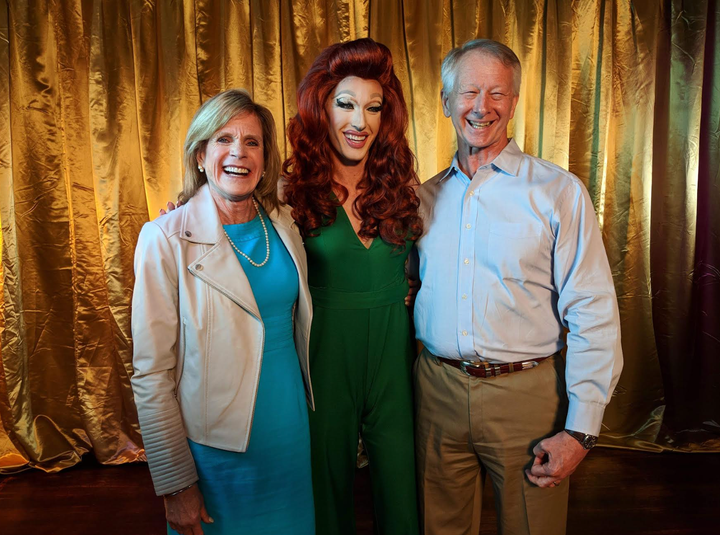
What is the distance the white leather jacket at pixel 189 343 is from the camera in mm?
1360

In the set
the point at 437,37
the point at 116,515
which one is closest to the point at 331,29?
the point at 437,37

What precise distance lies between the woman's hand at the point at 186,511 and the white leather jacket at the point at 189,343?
38 mm

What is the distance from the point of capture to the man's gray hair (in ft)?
5.48

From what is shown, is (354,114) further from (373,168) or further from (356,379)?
(356,379)

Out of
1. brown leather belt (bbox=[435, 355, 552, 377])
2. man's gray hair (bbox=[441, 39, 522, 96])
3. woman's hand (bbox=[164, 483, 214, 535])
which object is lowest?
woman's hand (bbox=[164, 483, 214, 535])

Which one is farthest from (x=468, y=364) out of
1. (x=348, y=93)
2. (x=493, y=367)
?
(x=348, y=93)

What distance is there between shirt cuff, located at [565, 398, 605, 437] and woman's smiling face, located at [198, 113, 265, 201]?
3.31 ft

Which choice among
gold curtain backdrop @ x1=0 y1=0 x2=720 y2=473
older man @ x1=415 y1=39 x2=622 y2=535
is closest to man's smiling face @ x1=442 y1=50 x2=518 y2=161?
older man @ x1=415 y1=39 x2=622 y2=535

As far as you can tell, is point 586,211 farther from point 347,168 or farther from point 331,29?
point 331,29

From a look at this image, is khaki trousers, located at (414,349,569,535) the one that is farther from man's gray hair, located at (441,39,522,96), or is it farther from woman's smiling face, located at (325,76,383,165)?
man's gray hair, located at (441,39,522,96)

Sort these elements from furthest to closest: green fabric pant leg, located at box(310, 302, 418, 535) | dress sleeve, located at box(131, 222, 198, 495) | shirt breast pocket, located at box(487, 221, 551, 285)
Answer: green fabric pant leg, located at box(310, 302, 418, 535) → shirt breast pocket, located at box(487, 221, 551, 285) → dress sleeve, located at box(131, 222, 198, 495)

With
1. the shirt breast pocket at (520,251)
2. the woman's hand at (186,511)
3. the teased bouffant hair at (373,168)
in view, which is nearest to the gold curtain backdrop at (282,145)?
the teased bouffant hair at (373,168)

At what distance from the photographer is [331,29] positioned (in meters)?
3.11

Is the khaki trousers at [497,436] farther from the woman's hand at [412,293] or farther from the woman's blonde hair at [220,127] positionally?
the woman's blonde hair at [220,127]
